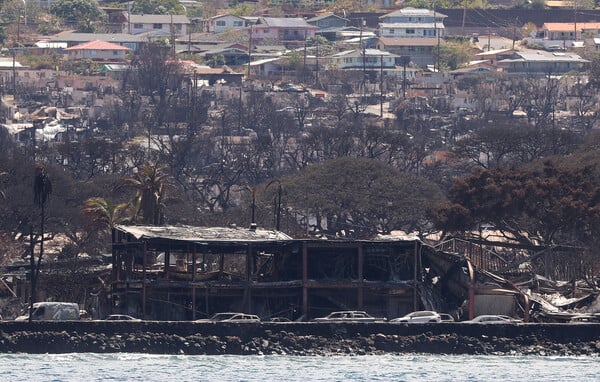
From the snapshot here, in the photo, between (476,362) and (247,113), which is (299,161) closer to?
(247,113)

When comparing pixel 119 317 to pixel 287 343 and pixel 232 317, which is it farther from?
pixel 287 343

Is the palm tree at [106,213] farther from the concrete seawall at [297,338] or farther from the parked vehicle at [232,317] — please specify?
the concrete seawall at [297,338]

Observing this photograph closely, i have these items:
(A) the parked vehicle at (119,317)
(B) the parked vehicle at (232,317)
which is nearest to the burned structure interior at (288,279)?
(B) the parked vehicle at (232,317)

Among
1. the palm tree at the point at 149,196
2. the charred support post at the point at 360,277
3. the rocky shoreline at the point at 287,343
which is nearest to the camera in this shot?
the rocky shoreline at the point at 287,343

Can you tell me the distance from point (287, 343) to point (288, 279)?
832 centimetres

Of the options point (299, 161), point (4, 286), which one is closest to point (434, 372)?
point (4, 286)

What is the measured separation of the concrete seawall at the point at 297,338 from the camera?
260 ft

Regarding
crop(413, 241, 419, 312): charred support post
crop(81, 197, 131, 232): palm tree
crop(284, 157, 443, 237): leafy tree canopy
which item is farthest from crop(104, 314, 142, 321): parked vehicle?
crop(284, 157, 443, 237): leafy tree canopy

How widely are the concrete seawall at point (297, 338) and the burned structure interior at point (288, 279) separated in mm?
5384

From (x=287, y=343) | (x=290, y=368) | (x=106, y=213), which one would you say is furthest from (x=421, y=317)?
(x=106, y=213)

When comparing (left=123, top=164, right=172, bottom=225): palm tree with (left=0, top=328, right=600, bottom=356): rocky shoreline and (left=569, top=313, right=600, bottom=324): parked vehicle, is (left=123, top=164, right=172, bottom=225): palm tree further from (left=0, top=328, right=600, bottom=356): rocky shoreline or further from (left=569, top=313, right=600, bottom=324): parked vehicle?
(left=569, top=313, right=600, bottom=324): parked vehicle

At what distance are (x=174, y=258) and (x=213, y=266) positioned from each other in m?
7.44

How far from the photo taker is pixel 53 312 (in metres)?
82.9

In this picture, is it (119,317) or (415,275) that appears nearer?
(119,317)
